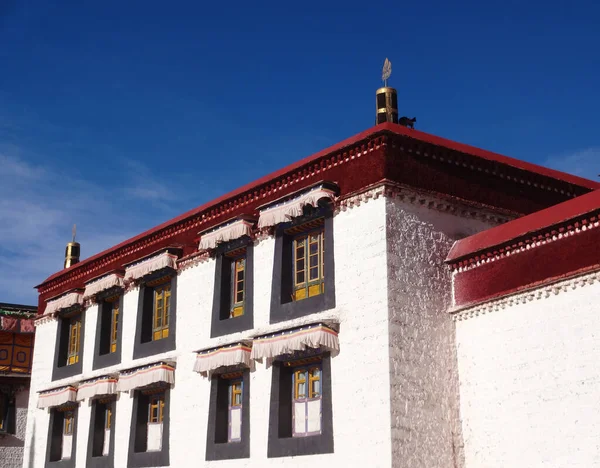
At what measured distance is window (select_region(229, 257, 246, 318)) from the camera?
14242 mm

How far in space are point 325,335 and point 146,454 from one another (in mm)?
5545

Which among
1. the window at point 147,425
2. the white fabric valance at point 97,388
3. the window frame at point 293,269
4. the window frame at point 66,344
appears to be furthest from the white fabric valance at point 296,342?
the window frame at point 66,344

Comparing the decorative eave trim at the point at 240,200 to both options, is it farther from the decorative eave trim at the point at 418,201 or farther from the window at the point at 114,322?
the window at the point at 114,322

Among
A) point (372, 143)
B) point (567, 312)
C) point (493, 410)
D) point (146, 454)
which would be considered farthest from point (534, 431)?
point (146, 454)

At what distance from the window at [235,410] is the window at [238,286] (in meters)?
1.20

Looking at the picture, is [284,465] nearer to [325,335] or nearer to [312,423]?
[312,423]

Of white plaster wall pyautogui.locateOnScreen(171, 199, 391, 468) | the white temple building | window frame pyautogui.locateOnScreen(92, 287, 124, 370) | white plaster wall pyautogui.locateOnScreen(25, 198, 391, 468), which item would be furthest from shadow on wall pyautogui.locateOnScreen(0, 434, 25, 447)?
white plaster wall pyautogui.locateOnScreen(171, 199, 391, 468)

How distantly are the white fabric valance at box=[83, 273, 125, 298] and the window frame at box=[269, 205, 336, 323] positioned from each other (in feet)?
17.0

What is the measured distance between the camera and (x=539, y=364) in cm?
1032

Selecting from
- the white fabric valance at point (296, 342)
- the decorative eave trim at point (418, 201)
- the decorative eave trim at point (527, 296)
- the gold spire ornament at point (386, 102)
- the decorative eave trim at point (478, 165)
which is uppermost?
the gold spire ornament at point (386, 102)

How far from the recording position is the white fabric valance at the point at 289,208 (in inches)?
483

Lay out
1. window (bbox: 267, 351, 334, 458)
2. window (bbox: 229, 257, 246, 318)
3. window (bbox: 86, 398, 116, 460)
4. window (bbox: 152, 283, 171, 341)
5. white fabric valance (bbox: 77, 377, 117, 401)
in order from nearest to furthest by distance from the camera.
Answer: window (bbox: 267, 351, 334, 458), window (bbox: 229, 257, 246, 318), window (bbox: 152, 283, 171, 341), white fabric valance (bbox: 77, 377, 117, 401), window (bbox: 86, 398, 116, 460)

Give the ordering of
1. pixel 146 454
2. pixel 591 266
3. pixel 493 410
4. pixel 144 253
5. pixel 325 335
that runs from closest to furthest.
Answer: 1. pixel 591 266
2. pixel 493 410
3. pixel 325 335
4. pixel 146 454
5. pixel 144 253

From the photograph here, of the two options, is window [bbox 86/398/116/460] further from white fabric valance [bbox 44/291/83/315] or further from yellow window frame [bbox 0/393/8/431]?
yellow window frame [bbox 0/393/8/431]
